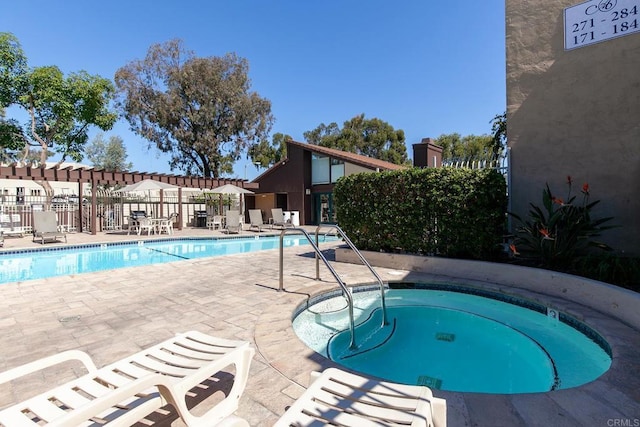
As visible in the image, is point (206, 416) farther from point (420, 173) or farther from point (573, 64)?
point (573, 64)

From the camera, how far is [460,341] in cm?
445

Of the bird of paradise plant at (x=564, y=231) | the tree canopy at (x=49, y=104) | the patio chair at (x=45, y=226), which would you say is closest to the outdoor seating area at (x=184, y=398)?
the bird of paradise plant at (x=564, y=231)

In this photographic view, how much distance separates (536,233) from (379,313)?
3.47 meters

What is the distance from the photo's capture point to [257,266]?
8039mm

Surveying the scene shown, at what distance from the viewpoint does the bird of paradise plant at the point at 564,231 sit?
5.75 m

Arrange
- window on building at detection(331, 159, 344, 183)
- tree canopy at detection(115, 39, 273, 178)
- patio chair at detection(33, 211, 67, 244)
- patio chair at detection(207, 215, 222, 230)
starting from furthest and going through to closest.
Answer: tree canopy at detection(115, 39, 273, 178)
window on building at detection(331, 159, 344, 183)
patio chair at detection(207, 215, 222, 230)
patio chair at detection(33, 211, 67, 244)

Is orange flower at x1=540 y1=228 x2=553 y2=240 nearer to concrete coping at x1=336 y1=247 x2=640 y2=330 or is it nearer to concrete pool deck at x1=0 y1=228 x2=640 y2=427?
concrete coping at x1=336 y1=247 x2=640 y2=330

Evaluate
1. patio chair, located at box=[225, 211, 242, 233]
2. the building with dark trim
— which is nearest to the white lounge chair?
patio chair, located at box=[225, 211, 242, 233]

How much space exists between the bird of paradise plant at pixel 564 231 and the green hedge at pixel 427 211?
672 millimetres

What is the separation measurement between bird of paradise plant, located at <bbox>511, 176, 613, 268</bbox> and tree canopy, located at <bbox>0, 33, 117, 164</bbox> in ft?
94.6

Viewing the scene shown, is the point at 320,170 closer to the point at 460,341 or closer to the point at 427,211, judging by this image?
the point at 427,211

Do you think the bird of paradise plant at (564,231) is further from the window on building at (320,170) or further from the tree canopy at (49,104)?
the tree canopy at (49,104)

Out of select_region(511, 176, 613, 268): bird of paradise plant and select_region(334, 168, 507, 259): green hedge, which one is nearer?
select_region(511, 176, 613, 268): bird of paradise plant

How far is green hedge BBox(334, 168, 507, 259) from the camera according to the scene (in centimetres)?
648
